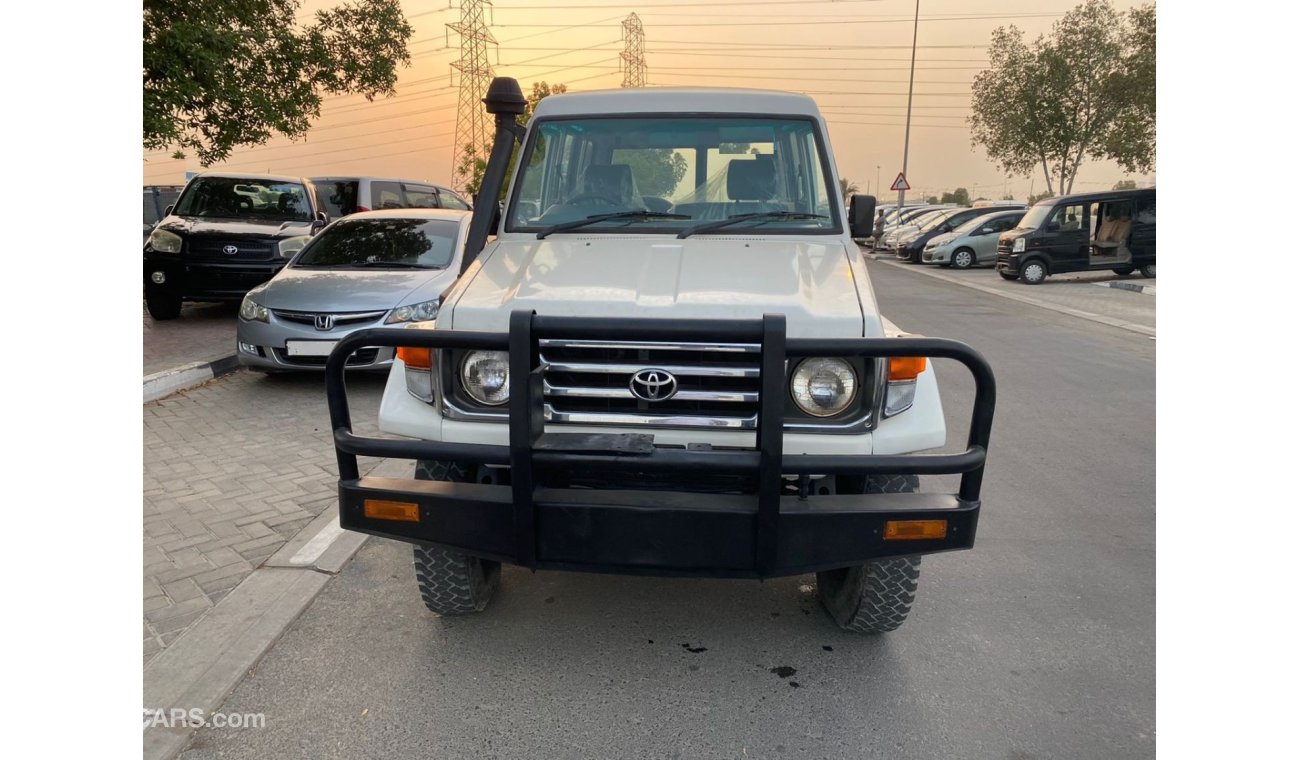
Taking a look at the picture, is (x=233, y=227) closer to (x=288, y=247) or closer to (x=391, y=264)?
(x=288, y=247)

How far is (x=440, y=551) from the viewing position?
3145mm

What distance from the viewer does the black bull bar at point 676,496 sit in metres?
2.41

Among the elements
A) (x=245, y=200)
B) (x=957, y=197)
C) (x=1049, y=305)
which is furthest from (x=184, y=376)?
(x=957, y=197)

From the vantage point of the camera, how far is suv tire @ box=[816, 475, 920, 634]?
9.23ft

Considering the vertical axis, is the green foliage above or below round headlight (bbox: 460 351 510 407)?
above

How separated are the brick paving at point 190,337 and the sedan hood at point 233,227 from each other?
3.64ft

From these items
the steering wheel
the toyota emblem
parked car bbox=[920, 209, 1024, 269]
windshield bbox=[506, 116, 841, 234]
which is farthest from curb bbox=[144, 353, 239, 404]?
parked car bbox=[920, 209, 1024, 269]

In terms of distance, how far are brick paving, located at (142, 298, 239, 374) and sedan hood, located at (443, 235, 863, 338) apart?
19.0 feet

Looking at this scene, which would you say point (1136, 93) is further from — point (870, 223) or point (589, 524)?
point (589, 524)

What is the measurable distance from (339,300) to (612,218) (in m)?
4.01

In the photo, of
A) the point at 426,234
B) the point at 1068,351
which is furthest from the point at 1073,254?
the point at 426,234

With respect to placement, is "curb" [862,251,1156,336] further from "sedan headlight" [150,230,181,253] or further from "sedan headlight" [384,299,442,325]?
"sedan headlight" [150,230,181,253]

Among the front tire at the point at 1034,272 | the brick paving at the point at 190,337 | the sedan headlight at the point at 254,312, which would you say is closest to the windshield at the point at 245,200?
the brick paving at the point at 190,337

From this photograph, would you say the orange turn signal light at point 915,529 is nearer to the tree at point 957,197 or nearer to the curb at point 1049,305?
the curb at point 1049,305
